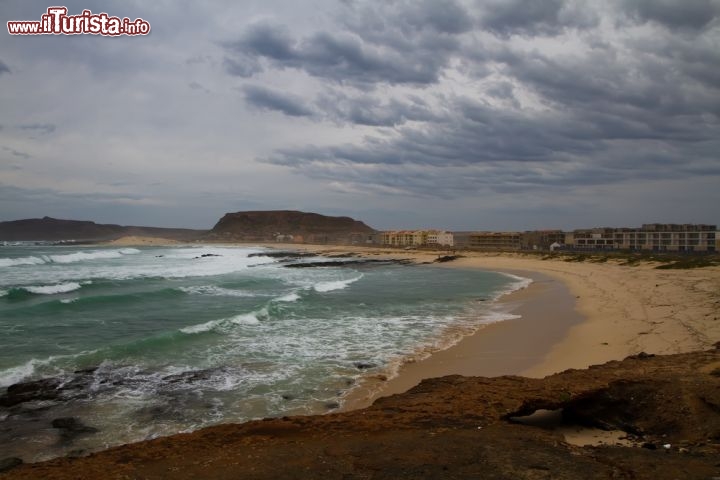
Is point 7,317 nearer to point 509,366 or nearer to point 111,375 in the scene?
point 111,375

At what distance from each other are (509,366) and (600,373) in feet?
11.6

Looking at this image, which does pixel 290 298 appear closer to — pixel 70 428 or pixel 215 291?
pixel 215 291

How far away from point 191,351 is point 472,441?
8.76 meters

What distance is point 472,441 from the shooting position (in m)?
4.40

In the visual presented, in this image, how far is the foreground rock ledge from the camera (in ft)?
12.7

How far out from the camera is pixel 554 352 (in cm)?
1057

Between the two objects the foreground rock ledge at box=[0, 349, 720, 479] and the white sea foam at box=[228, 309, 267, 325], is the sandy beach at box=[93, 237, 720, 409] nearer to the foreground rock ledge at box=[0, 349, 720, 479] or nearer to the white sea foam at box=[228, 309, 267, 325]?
the foreground rock ledge at box=[0, 349, 720, 479]

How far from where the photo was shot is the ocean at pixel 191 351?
23.5 feet

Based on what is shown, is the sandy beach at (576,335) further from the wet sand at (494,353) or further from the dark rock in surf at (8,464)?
the dark rock in surf at (8,464)

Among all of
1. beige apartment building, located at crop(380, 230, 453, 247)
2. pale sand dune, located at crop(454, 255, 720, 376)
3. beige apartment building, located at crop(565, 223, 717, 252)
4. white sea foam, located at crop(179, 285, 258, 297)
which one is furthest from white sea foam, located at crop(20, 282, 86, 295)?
beige apartment building, located at crop(380, 230, 453, 247)

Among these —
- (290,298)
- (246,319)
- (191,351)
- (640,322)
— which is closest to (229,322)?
(246,319)

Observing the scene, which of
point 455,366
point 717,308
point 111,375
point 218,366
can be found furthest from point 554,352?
point 111,375

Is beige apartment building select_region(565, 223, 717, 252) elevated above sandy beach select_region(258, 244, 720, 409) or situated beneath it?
elevated above

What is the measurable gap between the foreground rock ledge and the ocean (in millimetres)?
2130
